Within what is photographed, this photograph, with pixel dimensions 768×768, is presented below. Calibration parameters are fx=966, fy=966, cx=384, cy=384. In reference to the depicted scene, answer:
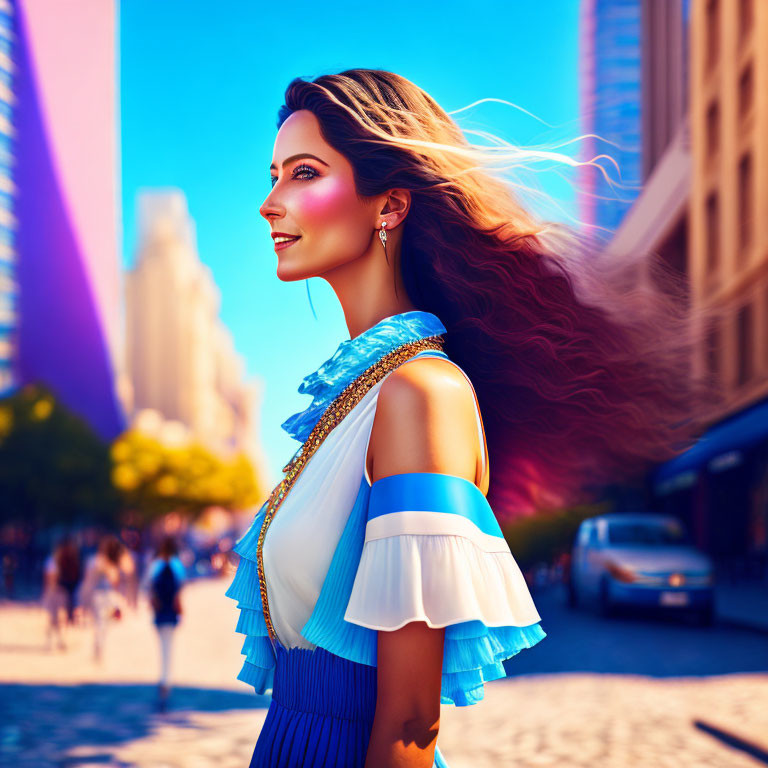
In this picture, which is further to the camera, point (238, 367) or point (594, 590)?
point (238, 367)

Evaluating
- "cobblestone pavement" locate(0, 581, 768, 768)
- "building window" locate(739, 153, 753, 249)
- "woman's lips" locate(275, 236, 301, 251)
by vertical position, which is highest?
"building window" locate(739, 153, 753, 249)

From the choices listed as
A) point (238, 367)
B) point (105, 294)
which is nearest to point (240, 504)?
point (105, 294)

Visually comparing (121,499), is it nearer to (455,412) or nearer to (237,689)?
(237,689)

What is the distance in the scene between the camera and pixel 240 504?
93312 mm

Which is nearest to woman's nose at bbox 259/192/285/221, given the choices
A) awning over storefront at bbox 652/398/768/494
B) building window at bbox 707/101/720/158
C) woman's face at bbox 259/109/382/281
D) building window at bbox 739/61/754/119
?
woman's face at bbox 259/109/382/281

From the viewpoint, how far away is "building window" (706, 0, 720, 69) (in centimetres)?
2873

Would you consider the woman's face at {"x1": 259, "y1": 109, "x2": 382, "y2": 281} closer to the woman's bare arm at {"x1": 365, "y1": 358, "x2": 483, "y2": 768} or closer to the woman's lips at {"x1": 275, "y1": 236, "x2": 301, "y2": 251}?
the woman's lips at {"x1": 275, "y1": 236, "x2": 301, "y2": 251}

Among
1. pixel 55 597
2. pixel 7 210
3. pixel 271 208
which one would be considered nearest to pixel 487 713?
pixel 271 208

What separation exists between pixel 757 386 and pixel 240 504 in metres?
73.9

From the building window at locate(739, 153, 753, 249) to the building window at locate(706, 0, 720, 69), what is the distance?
16.9 feet

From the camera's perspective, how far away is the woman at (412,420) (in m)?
1.44

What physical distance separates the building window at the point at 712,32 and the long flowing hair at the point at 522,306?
1170 inches

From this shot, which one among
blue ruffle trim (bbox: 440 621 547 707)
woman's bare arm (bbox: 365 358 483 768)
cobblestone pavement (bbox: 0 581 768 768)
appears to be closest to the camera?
woman's bare arm (bbox: 365 358 483 768)

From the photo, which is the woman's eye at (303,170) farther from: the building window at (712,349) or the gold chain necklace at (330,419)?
the building window at (712,349)
